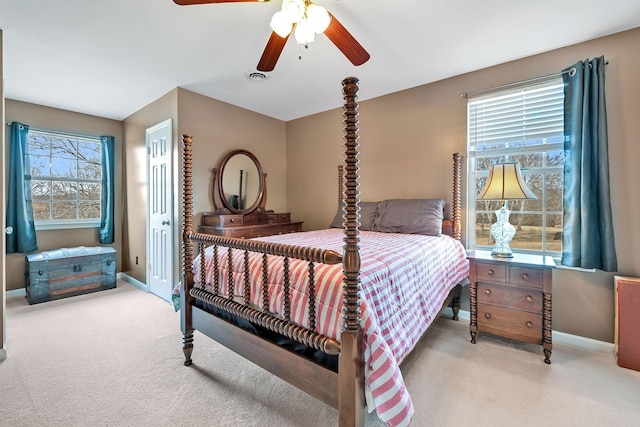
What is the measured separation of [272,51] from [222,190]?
6.80 ft

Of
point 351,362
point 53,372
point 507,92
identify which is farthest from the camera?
point 507,92

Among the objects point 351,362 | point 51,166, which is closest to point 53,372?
point 351,362

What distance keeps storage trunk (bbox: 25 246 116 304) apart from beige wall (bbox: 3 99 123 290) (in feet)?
0.65

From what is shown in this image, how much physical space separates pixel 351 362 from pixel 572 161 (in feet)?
7.85

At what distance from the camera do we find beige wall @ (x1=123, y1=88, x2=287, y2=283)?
10.5ft

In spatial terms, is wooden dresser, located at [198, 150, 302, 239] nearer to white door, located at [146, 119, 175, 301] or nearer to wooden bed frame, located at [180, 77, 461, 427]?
white door, located at [146, 119, 175, 301]

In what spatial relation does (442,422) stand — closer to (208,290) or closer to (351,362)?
(351,362)

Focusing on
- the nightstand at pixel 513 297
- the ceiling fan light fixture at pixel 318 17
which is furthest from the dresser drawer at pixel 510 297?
the ceiling fan light fixture at pixel 318 17

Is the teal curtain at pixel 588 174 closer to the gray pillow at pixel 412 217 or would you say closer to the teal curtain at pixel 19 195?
the gray pillow at pixel 412 217

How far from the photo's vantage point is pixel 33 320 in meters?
2.76

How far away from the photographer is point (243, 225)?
3.44 m

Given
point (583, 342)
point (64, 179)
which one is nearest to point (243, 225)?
point (64, 179)

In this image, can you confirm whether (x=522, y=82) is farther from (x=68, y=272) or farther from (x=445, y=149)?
(x=68, y=272)

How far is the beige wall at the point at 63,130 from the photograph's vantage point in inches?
137
